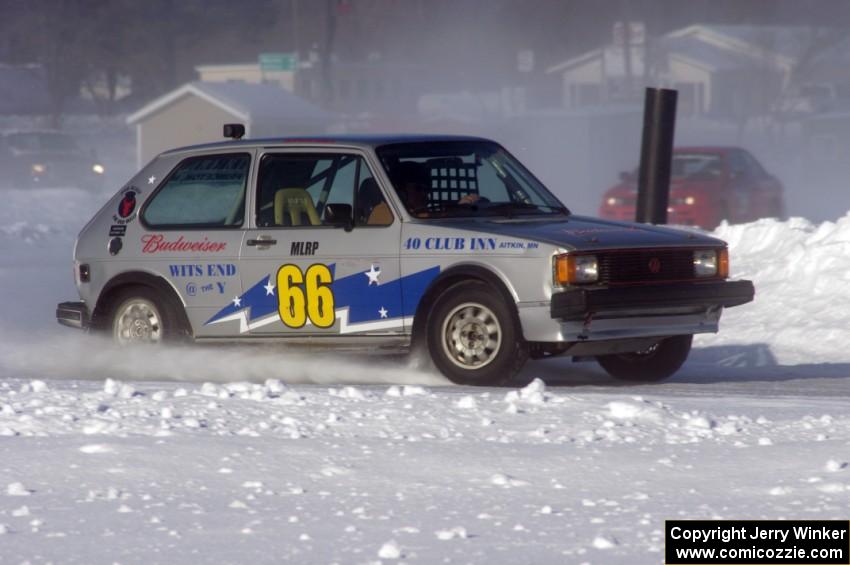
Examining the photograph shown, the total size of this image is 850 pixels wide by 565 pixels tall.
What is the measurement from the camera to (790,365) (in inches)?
443

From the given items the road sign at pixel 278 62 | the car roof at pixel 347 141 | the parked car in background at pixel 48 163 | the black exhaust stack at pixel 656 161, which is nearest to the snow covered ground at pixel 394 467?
the car roof at pixel 347 141

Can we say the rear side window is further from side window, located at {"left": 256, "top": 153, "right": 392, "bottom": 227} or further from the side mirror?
the side mirror

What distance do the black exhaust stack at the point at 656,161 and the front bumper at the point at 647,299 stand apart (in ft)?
19.0

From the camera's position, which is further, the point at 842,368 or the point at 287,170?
the point at 842,368

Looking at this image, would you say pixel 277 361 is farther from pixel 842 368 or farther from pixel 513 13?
pixel 513 13

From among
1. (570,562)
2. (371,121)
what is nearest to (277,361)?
(570,562)

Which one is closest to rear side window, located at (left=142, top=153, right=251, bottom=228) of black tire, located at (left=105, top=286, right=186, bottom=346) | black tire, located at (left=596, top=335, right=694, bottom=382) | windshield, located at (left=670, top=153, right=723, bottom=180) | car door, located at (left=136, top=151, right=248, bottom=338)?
car door, located at (left=136, top=151, right=248, bottom=338)

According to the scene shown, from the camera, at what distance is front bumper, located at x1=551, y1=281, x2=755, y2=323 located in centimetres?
871

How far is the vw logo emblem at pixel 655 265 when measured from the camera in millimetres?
9109

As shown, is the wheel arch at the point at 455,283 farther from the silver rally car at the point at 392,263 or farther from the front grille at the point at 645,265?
the front grille at the point at 645,265

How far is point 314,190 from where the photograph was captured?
9836mm

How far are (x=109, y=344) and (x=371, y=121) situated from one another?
174 ft

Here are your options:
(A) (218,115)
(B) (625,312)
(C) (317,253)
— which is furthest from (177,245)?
(A) (218,115)

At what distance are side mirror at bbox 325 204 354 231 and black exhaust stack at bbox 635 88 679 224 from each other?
6.38 m
